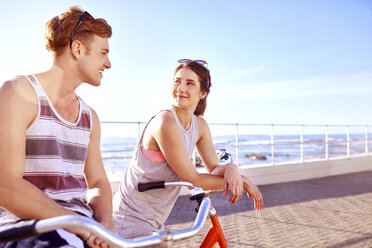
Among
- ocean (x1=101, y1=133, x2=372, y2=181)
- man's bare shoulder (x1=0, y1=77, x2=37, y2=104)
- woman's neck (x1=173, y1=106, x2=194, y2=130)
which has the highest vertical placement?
man's bare shoulder (x1=0, y1=77, x2=37, y2=104)

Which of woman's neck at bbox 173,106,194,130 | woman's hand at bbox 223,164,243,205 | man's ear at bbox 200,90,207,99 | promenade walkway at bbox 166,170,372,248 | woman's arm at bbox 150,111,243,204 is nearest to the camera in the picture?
woman's hand at bbox 223,164,243,205

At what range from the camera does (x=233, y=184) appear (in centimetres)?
168

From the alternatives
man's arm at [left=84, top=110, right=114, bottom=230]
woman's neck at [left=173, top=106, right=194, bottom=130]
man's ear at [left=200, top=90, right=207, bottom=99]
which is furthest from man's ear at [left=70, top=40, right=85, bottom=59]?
man's ear at [left=200, top=90, right=207, bottom=99]

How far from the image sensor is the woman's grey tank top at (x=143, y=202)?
1.88 metres

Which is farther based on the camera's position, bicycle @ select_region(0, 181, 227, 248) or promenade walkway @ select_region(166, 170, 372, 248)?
promenade walkway @ select_region(166, 170, 372, 248)

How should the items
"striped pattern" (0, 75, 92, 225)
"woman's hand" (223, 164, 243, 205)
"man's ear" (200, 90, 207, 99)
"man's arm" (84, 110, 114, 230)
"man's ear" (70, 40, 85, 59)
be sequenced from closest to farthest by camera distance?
"striped pattern" (0, 75, 92, 225)
"man's ear" (70, 40, 85, 59)
"man's arm" (84, 110, 114, 230)
"woman's hand" (223, 164, 243, 205)
"man's ear" (200, 90, 207, 99)

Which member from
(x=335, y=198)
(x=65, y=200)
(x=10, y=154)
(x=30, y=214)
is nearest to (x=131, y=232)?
(x=65, y=200)

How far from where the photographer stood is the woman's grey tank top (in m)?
1.88

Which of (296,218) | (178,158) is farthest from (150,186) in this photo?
(296,218)

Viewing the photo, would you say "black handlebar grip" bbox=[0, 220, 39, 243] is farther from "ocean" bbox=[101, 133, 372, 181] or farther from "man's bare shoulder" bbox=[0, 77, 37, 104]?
"ocean" bbox=[101, 133, 372, 181]

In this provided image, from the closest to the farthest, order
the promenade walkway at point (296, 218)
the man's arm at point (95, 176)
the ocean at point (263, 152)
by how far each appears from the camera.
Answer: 1. the man's arm at point (95, 176)
2. the promenade walkway at point (296, 218)
3. the ocean at point (263, 152)

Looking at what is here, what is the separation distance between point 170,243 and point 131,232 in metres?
1.09

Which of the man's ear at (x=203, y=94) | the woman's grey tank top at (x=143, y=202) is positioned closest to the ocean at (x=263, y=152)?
the man's ear at (x=203, y=94)

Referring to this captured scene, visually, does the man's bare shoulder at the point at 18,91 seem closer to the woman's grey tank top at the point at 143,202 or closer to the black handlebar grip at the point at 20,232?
the black handlebar grip at the point at 20,232
